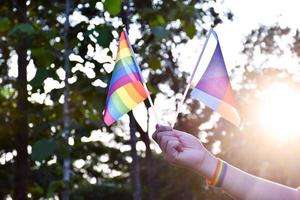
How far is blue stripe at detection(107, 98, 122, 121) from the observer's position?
220cm

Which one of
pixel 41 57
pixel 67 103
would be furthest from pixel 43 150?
pixel 67 103

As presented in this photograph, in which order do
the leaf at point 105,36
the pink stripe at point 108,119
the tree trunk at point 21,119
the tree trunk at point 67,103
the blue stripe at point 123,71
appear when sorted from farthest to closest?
the tree trunk at point 21,119 < the tree trunk at point 67,103 < the leaf at point 105,36 < the blue stripe at point 123,71 < the pink stripe at point 108,119

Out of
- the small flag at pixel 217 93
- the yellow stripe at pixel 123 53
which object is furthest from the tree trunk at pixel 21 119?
the small flag at pixel 217 93

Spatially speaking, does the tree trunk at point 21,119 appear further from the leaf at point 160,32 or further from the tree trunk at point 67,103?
the leaf at point 160,32

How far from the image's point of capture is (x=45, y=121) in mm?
3674

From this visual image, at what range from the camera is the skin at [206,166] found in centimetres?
202

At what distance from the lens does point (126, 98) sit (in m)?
2.24

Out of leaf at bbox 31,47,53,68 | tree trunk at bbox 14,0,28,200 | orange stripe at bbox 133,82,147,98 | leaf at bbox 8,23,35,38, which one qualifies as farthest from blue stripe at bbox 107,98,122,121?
tree trunk at bbox 14,0,28,200

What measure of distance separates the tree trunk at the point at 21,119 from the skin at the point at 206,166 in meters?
1.51

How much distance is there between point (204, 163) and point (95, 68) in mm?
1343

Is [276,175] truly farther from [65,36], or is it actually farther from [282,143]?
[65,36]

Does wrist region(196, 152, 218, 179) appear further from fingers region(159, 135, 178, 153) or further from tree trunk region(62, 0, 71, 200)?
tree trunk region(62, 0, 71, 200)

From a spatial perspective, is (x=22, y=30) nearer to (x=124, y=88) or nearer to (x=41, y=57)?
(x=41, y=57)

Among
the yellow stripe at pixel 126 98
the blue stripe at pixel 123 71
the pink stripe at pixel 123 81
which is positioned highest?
the blue stripe at pixel 123 71
